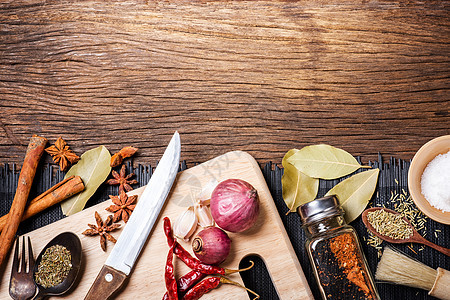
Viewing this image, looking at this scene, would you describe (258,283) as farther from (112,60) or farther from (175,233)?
(112,60)

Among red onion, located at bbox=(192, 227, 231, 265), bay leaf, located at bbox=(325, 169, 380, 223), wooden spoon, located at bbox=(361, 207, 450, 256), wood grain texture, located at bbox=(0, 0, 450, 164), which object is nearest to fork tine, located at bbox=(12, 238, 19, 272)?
wood grain texture, located at bbox=(0, 0, 450, 164)

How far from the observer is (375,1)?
152 centimetres

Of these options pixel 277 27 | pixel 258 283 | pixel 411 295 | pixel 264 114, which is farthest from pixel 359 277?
pixel 277 27

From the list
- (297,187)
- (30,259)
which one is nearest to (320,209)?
(297,187)

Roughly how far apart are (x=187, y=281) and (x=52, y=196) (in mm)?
604

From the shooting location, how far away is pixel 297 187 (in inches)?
57.4

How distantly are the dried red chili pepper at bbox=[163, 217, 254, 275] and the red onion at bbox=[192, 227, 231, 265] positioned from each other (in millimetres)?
29

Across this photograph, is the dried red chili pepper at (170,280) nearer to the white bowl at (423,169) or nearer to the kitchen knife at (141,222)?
the kitchen knife at (141,222)

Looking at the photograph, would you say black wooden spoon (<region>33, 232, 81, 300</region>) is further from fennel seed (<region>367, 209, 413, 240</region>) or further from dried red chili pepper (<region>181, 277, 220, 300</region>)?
fennel seed (<region>367, 209, 413, 240</region>)

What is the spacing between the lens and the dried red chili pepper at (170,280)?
4.40 ft

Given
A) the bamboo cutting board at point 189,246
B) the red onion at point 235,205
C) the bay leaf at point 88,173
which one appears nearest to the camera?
the red onion at point 235,205

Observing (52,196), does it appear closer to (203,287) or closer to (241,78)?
(203,287)

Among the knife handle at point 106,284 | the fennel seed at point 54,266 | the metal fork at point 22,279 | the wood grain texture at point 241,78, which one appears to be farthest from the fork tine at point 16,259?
the wood grain texture at point 241,78

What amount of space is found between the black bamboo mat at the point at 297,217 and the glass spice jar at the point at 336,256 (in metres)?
0.09
